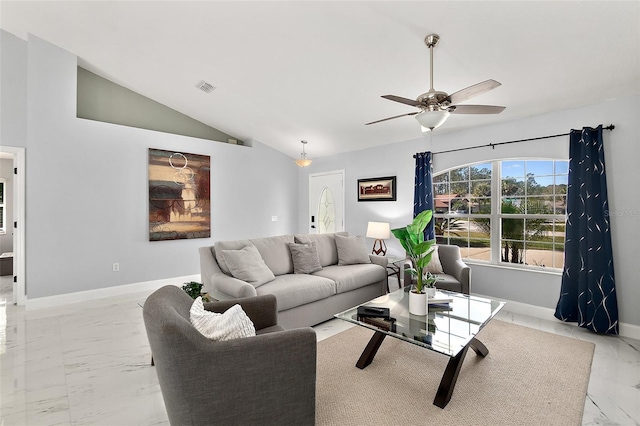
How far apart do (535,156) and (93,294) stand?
6046 millimetres

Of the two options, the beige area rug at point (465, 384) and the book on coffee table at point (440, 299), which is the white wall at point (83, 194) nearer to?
the beige area rug at point (465, 384)

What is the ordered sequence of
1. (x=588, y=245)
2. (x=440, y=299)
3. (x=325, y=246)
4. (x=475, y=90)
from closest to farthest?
1. (x=475, y=90)
2. (x=440, y=299)
3. (x=588, y=245)
4. (x=325, y=246)

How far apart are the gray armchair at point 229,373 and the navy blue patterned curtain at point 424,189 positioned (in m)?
3.42

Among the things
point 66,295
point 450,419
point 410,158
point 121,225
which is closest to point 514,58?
point 410,158

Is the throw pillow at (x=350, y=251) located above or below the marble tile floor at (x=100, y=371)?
above

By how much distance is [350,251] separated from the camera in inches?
161

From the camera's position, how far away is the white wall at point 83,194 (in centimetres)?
383

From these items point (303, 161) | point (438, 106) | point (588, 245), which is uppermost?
point (303, 161)

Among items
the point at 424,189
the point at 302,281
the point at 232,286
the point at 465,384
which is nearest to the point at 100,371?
the point at 232,286

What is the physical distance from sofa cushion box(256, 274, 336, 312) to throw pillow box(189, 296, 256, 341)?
1.27 metres

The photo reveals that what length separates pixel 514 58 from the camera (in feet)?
8.76

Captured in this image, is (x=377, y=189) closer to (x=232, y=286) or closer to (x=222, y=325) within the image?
(x=232, y=286)

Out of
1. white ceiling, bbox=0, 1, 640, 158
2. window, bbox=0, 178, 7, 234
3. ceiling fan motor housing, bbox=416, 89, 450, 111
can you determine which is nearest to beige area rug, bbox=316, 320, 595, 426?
ceiling fan motor housing, bbox=416, 89, 450, 111

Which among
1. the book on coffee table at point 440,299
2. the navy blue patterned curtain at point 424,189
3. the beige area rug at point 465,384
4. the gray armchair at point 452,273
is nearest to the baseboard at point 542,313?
the beige area rug at point 465,384
